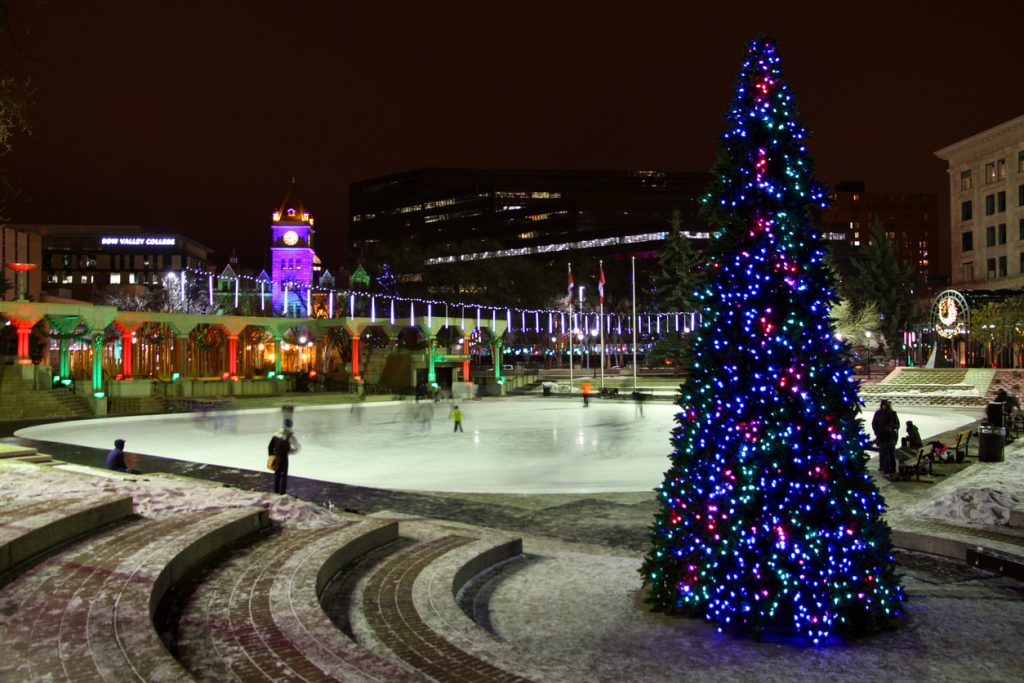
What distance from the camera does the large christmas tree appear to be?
5707mm

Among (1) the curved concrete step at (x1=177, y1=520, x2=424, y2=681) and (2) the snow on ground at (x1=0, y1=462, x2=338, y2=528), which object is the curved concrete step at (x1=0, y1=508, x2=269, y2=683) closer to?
(1) the curved concrete step at (x1=177, y1=520, x2=424, y2=681)

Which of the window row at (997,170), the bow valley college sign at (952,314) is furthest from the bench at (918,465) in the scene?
the window row at (997,170)

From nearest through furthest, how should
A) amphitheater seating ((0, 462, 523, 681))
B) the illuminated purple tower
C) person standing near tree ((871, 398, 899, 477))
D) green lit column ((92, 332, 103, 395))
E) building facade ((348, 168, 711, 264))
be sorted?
amphitheater seating ((0, 462, 523, 681))
person standing near tree ((871, 398, 899, 477))
green lit column ((92, 332, 103, 395))
the illuminated purple tower
building facade ((348, 168, 711, 264))

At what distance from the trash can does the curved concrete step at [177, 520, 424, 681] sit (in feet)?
40.9

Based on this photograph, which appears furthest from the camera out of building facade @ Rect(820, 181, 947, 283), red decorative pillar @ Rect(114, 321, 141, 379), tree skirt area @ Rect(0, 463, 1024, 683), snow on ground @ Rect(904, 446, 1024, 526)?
building facade @ Rect(820, 181, 947, 283)

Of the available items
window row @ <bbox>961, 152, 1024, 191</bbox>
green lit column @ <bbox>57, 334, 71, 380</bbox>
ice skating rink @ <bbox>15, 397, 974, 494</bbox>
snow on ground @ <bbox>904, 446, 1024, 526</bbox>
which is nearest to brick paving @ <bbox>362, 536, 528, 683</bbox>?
ice skating rink @ <bbox>15, 397, 974, 494</bbox>

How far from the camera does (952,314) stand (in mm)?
38250

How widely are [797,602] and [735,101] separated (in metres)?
4.13

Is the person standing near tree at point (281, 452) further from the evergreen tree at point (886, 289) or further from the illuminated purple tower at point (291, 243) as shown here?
the illuminated purple tower at point (291, 243)

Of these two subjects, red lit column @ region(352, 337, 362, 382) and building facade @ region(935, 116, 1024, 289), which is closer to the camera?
red lit column @ region(352, 337, 362, 382)

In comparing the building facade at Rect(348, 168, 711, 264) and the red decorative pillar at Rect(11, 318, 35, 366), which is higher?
the building facade at Rect(348, 168, 711, 264)

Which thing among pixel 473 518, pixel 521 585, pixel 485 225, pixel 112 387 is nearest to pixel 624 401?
pixel 112 387

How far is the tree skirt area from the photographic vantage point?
5250mm

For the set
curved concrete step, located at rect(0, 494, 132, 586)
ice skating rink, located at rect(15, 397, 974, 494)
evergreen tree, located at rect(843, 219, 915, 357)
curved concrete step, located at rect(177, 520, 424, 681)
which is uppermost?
evergreen tree, located at rect(843, 219, 915, 357)
